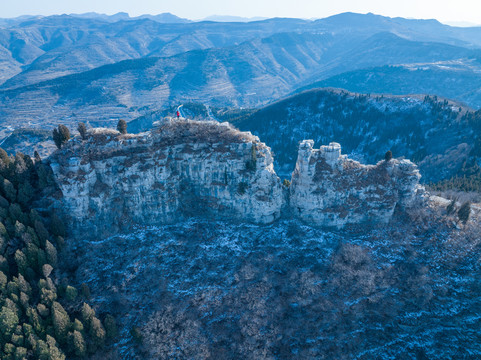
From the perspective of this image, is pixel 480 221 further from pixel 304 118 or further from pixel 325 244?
pixel 304 118

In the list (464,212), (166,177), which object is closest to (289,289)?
(166,177)

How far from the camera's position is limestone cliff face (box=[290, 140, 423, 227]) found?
63.4 m

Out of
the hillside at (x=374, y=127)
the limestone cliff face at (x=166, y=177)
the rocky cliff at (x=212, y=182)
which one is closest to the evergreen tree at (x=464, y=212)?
the rocky cliff at (x=212, y=182)

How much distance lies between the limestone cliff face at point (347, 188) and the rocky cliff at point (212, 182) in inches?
8.4

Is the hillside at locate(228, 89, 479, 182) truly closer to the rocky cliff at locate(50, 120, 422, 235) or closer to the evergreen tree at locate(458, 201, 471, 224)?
the evergreen tree at locate(458, 201, 471, 224)

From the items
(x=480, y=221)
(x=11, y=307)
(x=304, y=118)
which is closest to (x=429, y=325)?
(x=480, y=221)

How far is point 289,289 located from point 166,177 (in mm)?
34322

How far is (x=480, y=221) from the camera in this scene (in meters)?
64.1

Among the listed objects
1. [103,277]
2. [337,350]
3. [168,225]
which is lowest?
[337,350]

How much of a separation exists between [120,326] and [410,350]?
4877cm

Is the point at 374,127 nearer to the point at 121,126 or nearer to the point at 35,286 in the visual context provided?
the point at 121,126

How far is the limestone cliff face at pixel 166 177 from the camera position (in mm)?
56469

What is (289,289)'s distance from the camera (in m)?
55.0

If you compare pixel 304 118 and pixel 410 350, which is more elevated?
pixel 304 118
